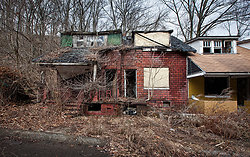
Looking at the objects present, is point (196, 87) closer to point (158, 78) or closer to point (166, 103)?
point (166, 103)

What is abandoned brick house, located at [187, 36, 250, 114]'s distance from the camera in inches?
283

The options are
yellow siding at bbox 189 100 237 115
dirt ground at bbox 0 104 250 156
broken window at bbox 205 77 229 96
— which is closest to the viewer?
dirt ground at bbox 0 104 250 156

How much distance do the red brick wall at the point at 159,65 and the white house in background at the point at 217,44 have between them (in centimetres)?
183

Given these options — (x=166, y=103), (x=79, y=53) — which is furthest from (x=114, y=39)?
(x=166, y=103)

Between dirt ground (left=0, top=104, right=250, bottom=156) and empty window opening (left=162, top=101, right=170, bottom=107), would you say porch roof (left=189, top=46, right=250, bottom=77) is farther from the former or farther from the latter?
dirt ground (left=0, top=104, right=250, bottom=156)

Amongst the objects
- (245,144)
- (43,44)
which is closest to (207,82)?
(245,144)

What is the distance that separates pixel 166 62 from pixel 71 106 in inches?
241

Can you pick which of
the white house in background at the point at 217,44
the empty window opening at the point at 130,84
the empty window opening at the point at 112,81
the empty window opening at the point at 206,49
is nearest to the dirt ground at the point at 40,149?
the empty window opening at the point at 112,81

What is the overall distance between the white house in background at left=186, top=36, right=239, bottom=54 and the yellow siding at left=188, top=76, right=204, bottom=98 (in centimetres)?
229

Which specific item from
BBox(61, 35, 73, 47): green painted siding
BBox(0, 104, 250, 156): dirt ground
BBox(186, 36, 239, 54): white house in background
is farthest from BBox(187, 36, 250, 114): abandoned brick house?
BBox(61, 35, 73, 47): green painted siding

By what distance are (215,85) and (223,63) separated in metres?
1.38

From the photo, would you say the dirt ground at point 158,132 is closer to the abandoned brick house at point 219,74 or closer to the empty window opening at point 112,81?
the abandoned brick house at point 219,74

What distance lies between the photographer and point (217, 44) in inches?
377

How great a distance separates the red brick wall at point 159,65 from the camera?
8477mm
